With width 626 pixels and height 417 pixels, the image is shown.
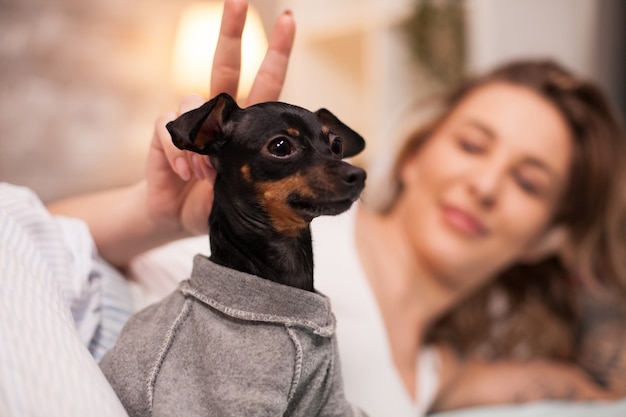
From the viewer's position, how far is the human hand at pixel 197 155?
0.57 metres

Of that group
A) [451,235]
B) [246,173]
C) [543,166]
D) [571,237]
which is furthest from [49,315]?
[571,237]

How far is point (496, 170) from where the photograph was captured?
1174 mm

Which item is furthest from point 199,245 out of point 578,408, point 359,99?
point 359,99

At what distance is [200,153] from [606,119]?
1.30 metres

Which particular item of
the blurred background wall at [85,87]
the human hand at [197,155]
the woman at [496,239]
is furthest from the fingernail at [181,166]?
the woman at [496,239]

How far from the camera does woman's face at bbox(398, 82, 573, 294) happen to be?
1.19 meters

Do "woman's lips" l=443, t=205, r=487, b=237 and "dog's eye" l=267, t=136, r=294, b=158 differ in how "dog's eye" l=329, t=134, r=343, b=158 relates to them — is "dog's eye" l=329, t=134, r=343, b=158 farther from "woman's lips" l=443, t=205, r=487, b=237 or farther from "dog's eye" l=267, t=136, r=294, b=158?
"woman's lips" l=443, t=205, r=487, b=237

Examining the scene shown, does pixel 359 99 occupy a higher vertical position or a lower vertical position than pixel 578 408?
higher

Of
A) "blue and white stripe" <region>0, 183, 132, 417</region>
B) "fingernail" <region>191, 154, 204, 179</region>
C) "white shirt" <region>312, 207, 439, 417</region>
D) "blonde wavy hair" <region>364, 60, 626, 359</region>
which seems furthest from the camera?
"blonde wavy hair" <region>364, 60, 626, 359</region>

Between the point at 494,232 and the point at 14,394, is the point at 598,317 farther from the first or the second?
the point at 14,394

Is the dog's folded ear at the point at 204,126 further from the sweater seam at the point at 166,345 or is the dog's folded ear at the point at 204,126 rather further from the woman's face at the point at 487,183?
the woman's face at the point at 487,183

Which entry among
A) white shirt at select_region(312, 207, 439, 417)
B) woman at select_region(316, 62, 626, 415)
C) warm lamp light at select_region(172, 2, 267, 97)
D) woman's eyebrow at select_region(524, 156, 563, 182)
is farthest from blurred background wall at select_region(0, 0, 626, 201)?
woman's eyebrow at select_region(524, 156, 563, 182)

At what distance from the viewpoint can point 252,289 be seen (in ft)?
1.63

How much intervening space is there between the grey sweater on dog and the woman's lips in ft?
2.44
